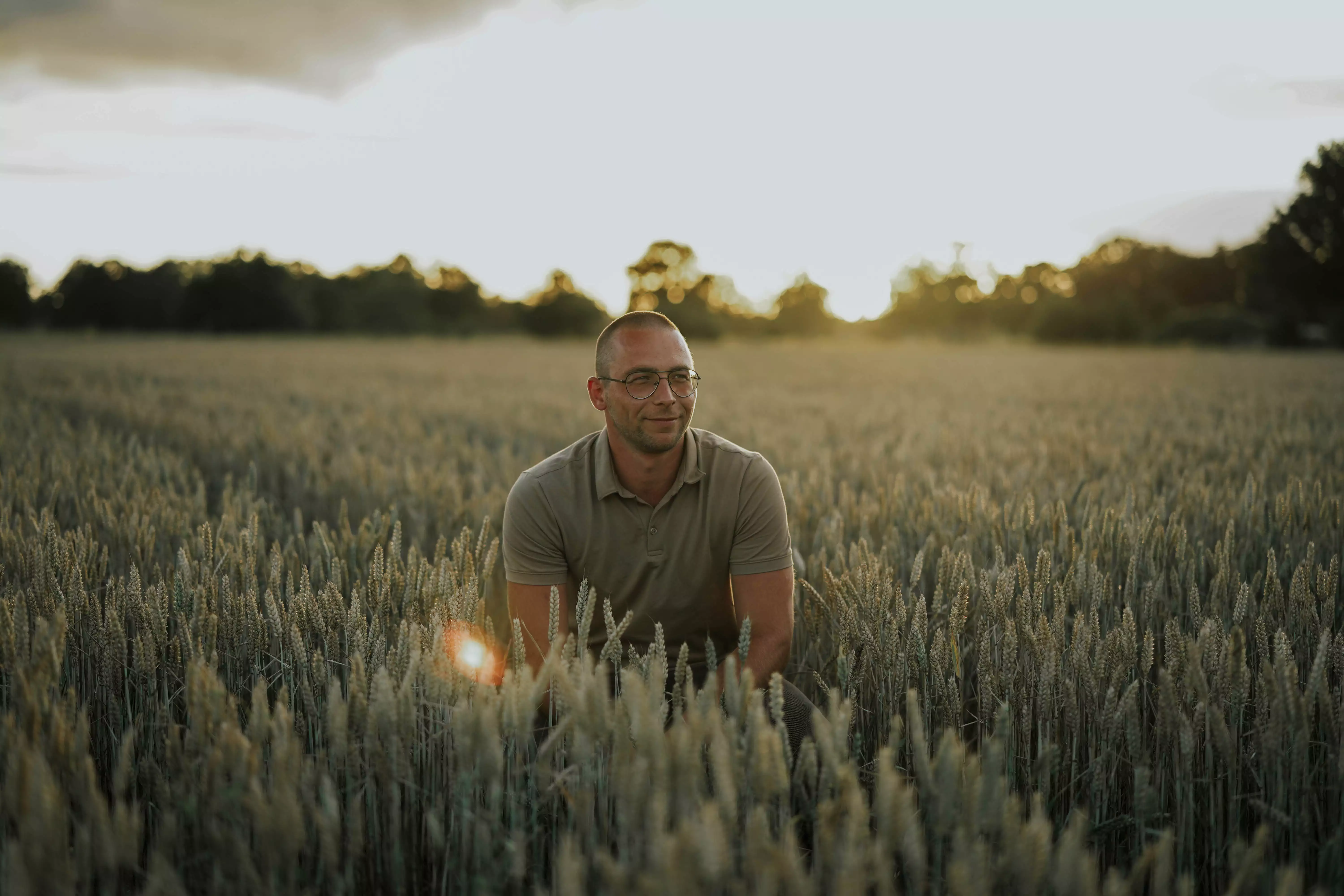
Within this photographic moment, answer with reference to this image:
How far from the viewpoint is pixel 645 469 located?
257cm

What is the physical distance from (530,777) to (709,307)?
75160 millimetres

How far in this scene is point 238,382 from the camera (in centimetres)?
1485

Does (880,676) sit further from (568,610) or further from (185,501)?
(185,501)

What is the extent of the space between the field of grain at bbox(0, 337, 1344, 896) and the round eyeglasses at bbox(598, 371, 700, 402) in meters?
0.69

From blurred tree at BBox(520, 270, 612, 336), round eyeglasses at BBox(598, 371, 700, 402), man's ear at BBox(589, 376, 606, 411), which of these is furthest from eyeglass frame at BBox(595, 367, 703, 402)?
blurred tree at BBox(520, 270, 612, 336)

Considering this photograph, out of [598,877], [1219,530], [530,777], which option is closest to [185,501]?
[530,777]

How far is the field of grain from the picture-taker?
119 centimetres

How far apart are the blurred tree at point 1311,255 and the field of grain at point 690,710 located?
37.8 metres

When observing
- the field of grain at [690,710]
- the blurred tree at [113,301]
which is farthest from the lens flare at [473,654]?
the blurred tree at [113,301]

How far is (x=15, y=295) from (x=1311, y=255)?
7141 cm

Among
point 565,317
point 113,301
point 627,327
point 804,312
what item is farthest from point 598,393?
point 804,312

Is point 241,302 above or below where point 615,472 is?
above

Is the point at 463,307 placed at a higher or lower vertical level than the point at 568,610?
higher

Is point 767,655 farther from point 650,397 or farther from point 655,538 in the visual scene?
point 650,397
